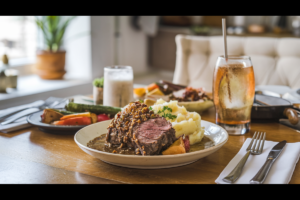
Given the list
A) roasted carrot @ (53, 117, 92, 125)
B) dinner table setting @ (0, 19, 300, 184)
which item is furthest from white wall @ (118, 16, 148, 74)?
roasted carrot @ (53, 117, 92, 125)

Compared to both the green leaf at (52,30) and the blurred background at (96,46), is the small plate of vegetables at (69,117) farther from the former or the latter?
the green leaf at (52,30)

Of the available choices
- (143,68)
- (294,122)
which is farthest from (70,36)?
(294,122)

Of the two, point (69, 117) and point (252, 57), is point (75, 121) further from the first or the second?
point (252, 57)

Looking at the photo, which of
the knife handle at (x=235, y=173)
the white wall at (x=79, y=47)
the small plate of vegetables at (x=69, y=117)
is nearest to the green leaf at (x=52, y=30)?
the white wall at (x=79, y=47)

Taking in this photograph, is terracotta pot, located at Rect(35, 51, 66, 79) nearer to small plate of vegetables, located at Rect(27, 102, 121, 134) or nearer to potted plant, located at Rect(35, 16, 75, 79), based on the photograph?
potted plant, located at Rect(35, 16, 75, 79)

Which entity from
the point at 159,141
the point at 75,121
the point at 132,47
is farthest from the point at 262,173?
the point at 132,47
